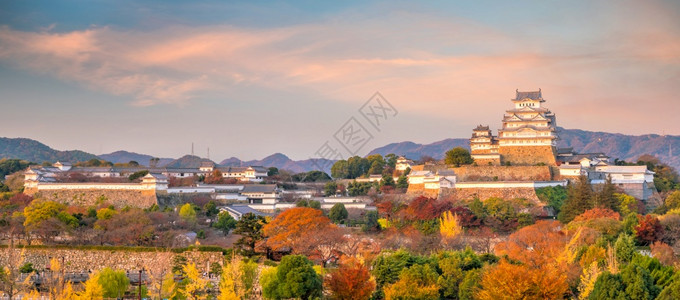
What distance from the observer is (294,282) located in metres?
23.3

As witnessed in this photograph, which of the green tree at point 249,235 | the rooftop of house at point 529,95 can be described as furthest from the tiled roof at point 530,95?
the green tree at point 249,235

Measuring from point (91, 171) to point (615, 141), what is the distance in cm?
8143

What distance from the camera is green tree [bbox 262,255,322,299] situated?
23.3 m

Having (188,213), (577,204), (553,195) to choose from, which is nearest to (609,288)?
→ (577,204)

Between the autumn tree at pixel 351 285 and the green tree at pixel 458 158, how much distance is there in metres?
22.1

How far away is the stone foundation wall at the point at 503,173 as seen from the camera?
42031mm

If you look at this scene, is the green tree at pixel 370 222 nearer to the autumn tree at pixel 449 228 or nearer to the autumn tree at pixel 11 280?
the autumn tree at pixel 449 228

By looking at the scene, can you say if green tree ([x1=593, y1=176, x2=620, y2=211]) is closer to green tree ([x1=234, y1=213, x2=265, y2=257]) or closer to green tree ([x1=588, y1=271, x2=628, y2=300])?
green tree ([x1=588, y1=271, x2=628, y2=300])

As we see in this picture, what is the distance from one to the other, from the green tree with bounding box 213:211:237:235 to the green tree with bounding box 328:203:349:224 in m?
5.45

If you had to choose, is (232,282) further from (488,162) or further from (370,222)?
(488,162)

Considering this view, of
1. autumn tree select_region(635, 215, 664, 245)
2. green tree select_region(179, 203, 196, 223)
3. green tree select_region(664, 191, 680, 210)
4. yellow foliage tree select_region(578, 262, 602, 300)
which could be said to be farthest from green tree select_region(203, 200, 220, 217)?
yellow foliage tree select_region(578, 262, 602, 300)

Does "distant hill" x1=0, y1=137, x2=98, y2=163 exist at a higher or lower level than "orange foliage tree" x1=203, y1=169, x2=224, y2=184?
higher

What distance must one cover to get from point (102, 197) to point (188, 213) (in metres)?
7.70

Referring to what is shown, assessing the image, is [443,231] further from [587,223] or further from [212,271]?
[212,271]
